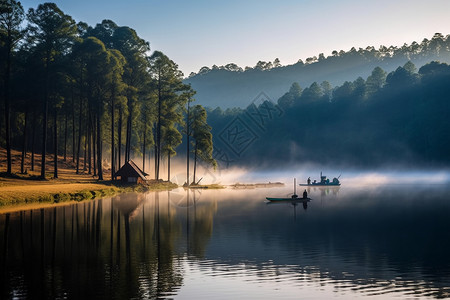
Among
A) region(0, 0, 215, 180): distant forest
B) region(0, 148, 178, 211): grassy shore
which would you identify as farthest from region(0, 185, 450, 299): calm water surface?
region(0, 0, 215, 180): distant forest

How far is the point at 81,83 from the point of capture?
7788cm

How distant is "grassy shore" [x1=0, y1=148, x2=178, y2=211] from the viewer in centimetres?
5406

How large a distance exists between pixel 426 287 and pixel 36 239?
25336 mm

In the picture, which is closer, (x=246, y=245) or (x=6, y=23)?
Result: (x=246, y=245)

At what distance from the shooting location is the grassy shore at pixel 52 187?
54.1 m

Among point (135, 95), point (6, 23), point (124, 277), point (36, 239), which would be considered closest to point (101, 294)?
point (124, 277)

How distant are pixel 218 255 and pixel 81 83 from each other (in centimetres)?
5635

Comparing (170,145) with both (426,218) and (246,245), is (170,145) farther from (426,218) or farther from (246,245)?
(246,245)

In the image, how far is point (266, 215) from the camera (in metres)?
54.0

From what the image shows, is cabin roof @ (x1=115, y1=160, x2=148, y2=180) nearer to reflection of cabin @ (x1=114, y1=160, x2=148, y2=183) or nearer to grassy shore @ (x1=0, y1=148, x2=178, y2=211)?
reflection of cabin @ (x1=114, y1=160, x2=148, y2=183)

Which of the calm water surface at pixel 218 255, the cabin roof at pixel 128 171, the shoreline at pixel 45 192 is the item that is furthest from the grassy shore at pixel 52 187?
the calm water surface at pixel 218 255

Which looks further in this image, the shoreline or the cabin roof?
the cabin roof

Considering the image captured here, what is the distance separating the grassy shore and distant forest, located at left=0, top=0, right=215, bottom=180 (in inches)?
87.3

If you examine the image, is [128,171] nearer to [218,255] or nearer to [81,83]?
[81,83]
